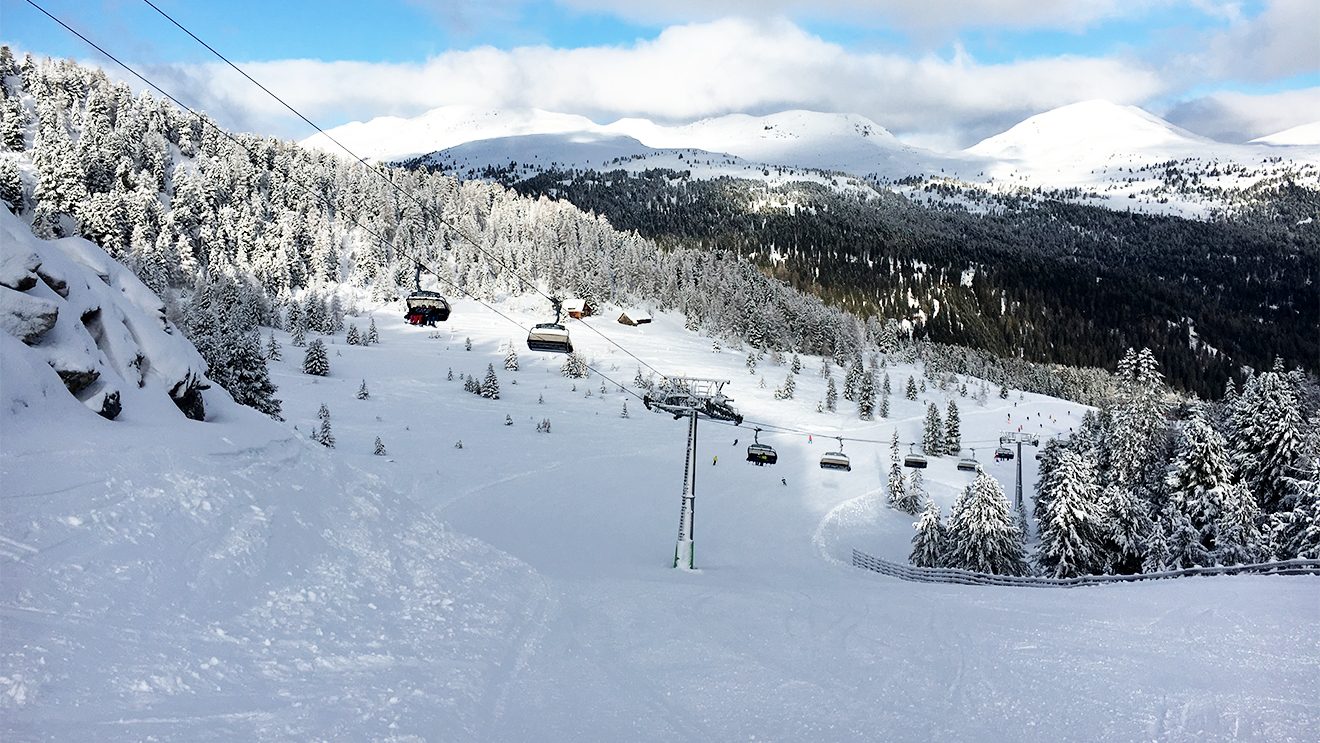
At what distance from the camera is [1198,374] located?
189 meters

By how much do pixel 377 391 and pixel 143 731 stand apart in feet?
238

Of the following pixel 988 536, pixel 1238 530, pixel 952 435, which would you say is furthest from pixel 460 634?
pixel 952 435

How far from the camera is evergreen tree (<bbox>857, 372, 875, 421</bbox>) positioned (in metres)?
95.2

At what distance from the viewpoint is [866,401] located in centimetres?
9569

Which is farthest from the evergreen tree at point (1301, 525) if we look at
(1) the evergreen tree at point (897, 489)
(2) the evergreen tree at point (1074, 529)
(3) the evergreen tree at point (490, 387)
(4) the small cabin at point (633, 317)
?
(4) the small cabin at point (633, 317)

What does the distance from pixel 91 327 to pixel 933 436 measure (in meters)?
81.0

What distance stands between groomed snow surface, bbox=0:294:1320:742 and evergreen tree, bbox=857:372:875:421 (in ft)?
253

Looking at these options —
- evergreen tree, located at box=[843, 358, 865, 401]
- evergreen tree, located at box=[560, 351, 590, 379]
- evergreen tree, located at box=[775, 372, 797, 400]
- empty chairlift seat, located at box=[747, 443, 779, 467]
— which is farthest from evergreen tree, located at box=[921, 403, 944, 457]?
empty chairlift seat, located at box=[747, 443, 779, 467]

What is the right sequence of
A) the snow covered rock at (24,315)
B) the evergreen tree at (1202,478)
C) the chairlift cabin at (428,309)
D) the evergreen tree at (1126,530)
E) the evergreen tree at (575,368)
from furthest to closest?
1. the evergreen tree at (575,368)
2. the evergreen tree at (1126,530)
3. the evergreen tree at (1202,478)
4. the chairlift cabin at (428,309)
5. the snow covered rock at (24,315)

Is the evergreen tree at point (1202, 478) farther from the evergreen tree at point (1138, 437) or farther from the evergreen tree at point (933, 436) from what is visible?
the evergreen tree at point (933, 436)

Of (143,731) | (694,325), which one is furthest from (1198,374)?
(143,731)

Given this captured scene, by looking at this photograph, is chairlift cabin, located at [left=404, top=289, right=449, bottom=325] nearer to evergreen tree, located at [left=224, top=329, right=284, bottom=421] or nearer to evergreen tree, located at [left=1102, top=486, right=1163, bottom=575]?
evergreen tree, located at [left=224, top=329, right=284, bottom=421]

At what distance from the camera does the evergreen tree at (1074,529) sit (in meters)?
32.9

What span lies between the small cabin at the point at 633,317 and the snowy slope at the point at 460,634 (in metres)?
108
